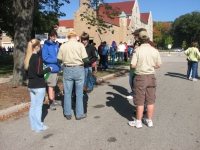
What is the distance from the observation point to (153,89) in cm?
452

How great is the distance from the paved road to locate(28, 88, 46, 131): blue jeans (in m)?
0.16

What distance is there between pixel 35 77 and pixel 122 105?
2901 mm

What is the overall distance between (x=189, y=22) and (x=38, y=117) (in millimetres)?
88142

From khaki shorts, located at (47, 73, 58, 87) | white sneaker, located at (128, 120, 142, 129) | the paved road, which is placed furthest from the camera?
khaki shorts, located at (47, 73, 58, 87)

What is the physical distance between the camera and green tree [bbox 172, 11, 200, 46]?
8269 cm

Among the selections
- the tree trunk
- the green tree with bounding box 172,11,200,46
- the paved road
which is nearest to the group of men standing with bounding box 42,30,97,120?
the paved road

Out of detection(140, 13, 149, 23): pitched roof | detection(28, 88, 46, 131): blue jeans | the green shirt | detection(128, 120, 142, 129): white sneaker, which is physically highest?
detection(140, 13, 149, 23): pitched roof

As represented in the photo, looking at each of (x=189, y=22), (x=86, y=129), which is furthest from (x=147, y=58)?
(x=189, y=22)

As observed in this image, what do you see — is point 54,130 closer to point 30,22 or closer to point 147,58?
point 147,58

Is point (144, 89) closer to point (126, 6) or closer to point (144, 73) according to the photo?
point (144, 73)

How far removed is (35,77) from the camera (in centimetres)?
430

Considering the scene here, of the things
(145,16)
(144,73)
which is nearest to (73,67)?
(144,73)

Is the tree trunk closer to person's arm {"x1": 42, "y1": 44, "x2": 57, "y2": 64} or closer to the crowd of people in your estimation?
person's arm {"x1": 42, "y1": 44, "x2": 57, "y2": 64}

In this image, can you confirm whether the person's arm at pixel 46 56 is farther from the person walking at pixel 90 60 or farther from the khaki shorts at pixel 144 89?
the khaki shorts at pixel 144 89
